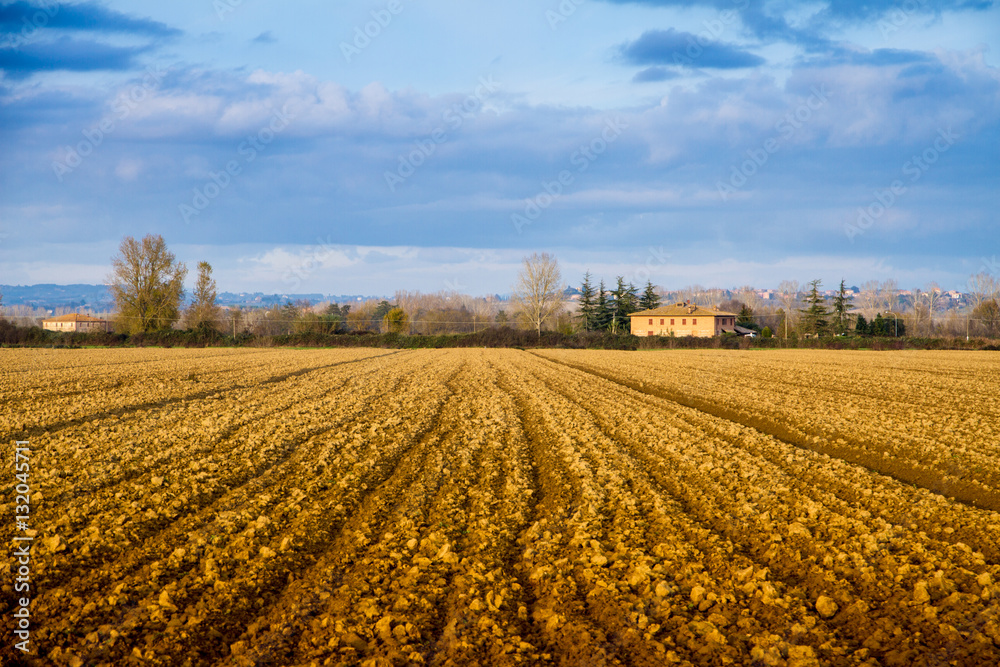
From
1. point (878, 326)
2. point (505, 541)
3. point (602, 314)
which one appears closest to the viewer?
point (505, 541)

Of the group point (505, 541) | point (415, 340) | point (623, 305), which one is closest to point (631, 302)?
point (623, 305)

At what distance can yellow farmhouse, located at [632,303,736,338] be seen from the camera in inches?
3179

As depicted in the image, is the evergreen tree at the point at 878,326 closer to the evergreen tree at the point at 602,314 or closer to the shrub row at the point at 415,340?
the shrub row at the point at 415,340

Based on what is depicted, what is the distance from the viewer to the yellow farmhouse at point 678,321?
265ft

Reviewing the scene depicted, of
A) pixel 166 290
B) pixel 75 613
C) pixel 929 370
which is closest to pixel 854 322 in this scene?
pixel 929 370

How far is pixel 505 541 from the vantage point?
19.1ft

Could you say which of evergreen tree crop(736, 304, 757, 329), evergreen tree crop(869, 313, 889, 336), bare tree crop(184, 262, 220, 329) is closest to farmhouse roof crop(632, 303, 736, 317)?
evergreen tree crop(736, 304, 757, 329)

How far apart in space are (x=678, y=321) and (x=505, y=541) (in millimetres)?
79309

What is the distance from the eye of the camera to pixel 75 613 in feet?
13.9

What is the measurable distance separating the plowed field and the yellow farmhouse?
6982 cm

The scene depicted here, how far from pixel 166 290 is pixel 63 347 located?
14.8 meters

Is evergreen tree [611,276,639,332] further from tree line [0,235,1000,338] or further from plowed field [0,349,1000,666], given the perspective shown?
plowed field [0,349,1000,666]

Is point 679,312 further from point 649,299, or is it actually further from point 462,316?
point 462,316

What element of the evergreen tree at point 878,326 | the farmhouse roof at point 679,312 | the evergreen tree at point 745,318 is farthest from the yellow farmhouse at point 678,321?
the evergreen tree at point 878,326
